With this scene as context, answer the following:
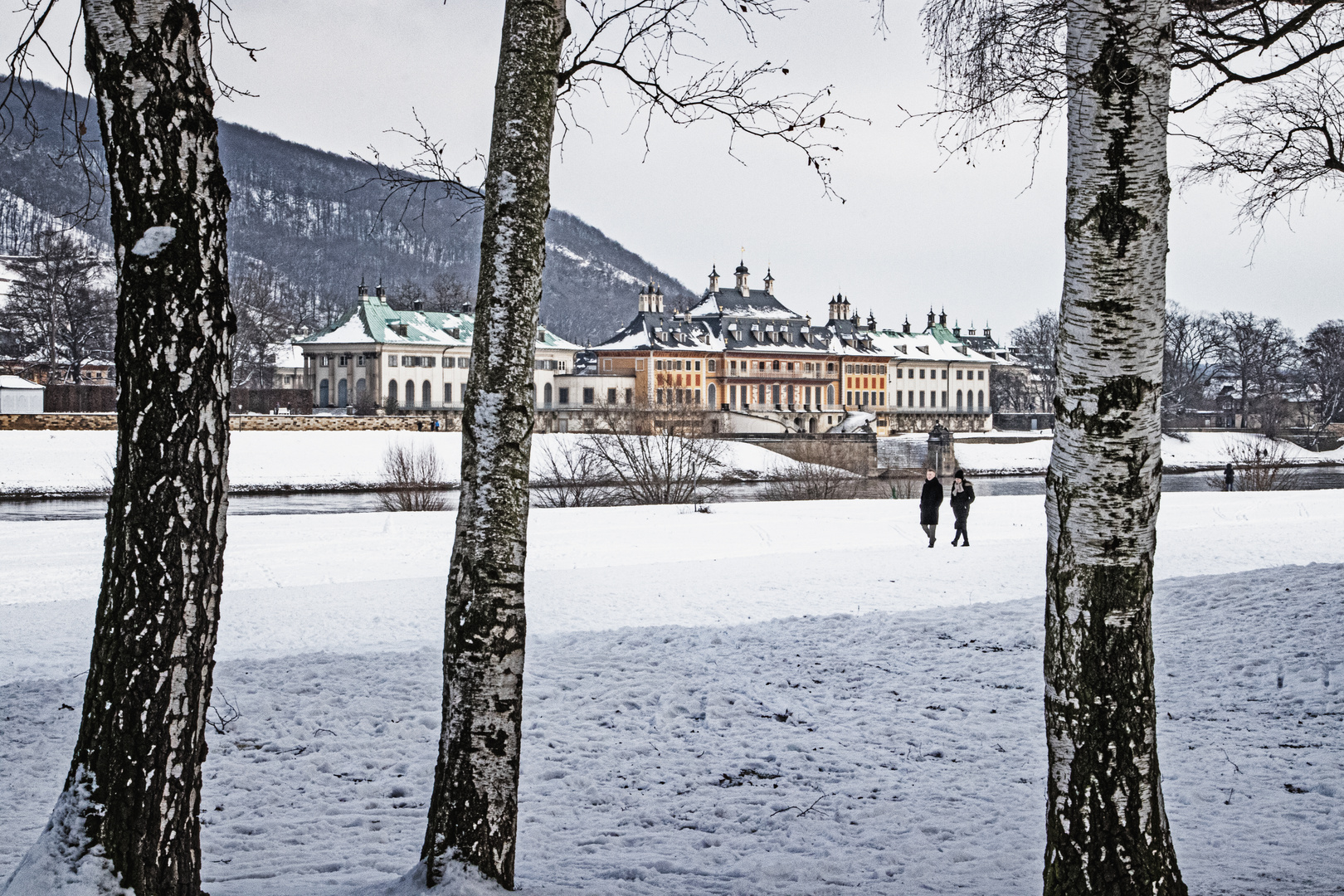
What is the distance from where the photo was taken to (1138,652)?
344 cm

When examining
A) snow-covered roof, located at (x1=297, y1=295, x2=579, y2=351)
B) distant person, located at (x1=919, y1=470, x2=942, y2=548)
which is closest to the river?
distant person, located at (x1=919, y1=470, x2=942, y2=548)

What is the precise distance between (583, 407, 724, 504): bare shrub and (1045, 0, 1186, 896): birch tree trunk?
27.2 meters

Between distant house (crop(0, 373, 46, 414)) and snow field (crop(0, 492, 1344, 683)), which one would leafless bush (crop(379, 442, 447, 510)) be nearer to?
snow field (crop(0, 492, 1344, 683))

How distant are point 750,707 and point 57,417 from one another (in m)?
48.9

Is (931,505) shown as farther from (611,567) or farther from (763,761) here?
(763,761)

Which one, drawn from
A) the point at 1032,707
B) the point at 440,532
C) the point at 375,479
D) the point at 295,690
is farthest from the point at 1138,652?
the point at 375,479

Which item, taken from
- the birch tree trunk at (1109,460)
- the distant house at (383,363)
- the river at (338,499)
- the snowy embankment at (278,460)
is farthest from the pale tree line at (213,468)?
the distant house at (383,363)

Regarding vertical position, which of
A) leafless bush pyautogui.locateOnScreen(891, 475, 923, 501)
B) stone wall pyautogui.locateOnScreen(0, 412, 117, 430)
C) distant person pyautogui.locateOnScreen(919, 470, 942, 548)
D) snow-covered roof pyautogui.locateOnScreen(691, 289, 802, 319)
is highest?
snow-covered roof pyautogui.locateOnScreen(691, 289, 802, 319)

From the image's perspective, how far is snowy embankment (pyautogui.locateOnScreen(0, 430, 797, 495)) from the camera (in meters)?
41.6

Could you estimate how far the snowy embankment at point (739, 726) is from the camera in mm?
5367

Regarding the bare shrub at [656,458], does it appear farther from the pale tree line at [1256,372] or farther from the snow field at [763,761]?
the pale tree line at [1256,372]

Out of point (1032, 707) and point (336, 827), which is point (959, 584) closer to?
point (1032, 707)

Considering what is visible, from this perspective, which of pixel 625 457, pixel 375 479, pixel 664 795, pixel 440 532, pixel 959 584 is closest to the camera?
pixel 664 795

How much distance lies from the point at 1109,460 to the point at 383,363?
73356mm
